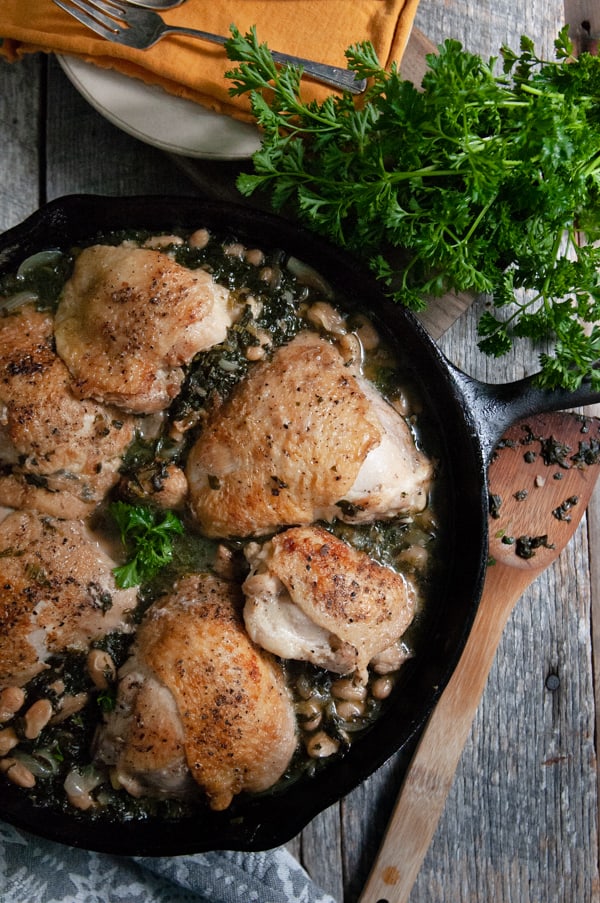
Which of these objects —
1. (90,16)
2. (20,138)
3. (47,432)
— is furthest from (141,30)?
(47,432)

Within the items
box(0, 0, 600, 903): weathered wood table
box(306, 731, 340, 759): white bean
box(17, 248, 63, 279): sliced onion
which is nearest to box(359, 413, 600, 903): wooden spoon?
box(0, 0, 600, 903): weathered wood table

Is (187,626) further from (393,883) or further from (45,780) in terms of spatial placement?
(393,883)

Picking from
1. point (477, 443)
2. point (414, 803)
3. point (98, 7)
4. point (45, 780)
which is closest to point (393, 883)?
point (414, 803)

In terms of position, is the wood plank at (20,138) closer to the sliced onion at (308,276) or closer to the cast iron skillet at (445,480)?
the cast iron skillet at (445,480)

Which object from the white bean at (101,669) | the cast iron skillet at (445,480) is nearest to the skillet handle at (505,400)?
the cast iron skillet at (445,480)

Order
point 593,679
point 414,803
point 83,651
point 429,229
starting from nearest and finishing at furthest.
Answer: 1. point 429,229
2. point 83,651
3. point 414,803
4. point 593,679

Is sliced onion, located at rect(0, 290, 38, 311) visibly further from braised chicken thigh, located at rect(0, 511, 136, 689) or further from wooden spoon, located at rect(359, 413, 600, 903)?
wooden spoon, located at rect(359, 413, 600, 903)

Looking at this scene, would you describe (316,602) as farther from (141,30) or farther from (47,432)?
(141,30)
